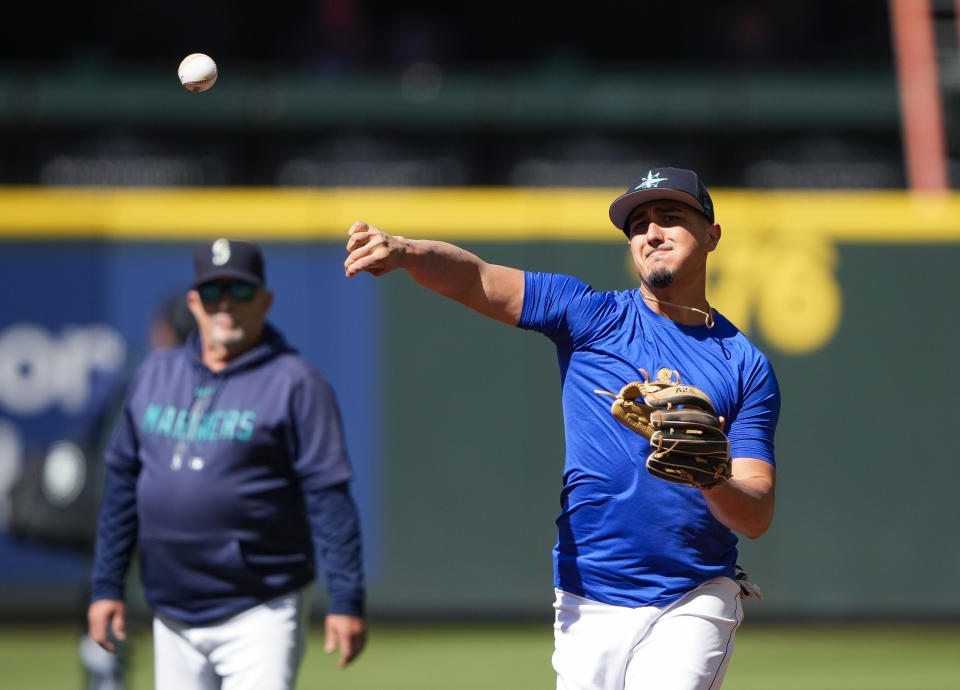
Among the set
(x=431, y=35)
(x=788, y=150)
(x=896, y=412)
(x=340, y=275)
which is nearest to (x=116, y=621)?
(x=340, y=275)

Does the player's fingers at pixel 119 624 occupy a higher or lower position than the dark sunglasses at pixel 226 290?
lower

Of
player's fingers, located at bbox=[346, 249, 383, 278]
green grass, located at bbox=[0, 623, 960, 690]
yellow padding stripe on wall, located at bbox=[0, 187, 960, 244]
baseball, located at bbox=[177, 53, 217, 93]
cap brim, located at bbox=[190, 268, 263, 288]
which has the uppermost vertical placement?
yellow padding stripe on wall, located at bbox=[0, 187, 960, 244]

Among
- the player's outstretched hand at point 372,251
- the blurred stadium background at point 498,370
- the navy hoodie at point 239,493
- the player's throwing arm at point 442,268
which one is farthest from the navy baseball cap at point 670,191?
the blurred stadium background at point 498,370

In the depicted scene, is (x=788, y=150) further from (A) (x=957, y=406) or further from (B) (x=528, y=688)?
(B) (x=528, y=688)

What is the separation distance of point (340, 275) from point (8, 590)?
9.66 ft

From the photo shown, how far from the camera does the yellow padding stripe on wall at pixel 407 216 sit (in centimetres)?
886

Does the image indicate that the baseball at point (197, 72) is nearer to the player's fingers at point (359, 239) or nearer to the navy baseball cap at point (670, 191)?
the player's fingers at point (359, 239)

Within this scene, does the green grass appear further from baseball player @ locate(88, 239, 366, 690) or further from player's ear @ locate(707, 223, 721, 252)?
player's ear @ locate(707, 223, 721, 252)

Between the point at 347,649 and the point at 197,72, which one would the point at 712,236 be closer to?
the point at 197,72

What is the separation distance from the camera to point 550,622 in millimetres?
8977

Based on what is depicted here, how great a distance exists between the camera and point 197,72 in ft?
13.9

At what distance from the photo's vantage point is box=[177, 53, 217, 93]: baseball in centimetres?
422

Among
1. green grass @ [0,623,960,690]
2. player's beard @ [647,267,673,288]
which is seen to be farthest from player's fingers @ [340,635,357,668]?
green grass @ [0,623,960,690]

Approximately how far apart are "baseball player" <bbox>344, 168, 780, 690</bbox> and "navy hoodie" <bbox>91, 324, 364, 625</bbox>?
0.95 m
